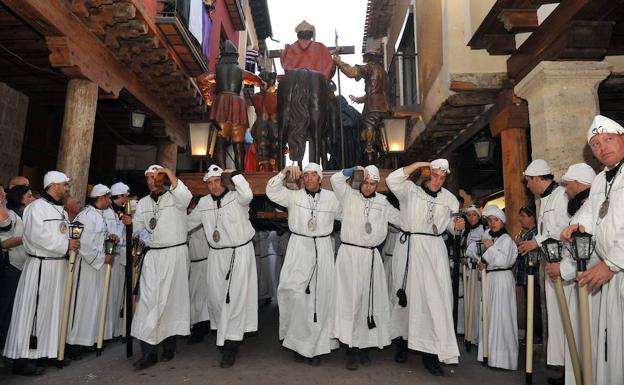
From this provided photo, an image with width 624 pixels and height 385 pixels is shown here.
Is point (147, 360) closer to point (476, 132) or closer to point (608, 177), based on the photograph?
point (608, 177)

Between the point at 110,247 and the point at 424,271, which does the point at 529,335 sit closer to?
the point at 424,271

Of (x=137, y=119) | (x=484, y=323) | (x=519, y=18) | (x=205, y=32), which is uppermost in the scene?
(x=205, y=32)

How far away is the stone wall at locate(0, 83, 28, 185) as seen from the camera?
24.6 ft

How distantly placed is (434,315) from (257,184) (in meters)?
3.01

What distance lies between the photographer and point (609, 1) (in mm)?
4031

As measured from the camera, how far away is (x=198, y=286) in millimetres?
5758

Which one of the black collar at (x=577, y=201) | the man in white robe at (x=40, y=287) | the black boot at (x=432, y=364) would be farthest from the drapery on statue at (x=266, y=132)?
the black collar at (x=577, y=201)

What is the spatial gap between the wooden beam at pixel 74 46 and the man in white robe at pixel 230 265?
Answer: 293cm

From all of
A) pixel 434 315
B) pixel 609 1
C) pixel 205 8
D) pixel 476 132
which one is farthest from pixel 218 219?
pixel 205 8

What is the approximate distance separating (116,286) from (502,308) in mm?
4940

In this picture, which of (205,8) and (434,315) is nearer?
(434,315)

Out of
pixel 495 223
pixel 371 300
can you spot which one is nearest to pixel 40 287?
pixel 371 300

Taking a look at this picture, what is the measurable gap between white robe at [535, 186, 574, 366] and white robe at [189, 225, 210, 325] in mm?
4012

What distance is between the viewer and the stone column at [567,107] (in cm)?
478
